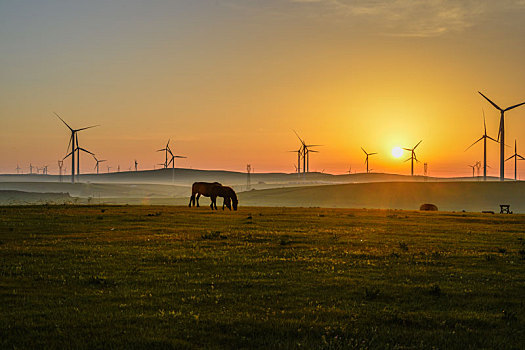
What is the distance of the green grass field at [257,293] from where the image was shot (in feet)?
32.9

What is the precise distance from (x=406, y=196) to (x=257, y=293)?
153m

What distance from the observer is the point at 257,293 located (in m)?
13.4

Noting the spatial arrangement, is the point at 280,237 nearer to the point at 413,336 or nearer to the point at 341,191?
the point at 413,336

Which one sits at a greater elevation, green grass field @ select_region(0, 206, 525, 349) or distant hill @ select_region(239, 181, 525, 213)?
distant hill @ select_region(239, 181, 525, 213)

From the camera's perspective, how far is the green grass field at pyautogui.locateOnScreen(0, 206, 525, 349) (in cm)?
1004

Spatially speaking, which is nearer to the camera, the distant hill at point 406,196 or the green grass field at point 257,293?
the green grass field at point 257,293

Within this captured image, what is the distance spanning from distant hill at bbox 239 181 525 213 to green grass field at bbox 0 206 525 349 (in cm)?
12416

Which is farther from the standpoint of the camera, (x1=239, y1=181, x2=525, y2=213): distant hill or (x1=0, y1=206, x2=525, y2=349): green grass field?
(x1=239, y1=181, x2=525, y2=213): distant hill

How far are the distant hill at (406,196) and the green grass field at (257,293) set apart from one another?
124 meters

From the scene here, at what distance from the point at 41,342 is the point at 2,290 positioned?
4.88m

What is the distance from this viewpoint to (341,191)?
17850cm

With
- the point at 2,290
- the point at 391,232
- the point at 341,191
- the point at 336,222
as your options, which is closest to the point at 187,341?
the point at 2,290

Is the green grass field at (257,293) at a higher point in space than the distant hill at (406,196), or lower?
lower

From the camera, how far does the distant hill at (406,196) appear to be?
144 meters
